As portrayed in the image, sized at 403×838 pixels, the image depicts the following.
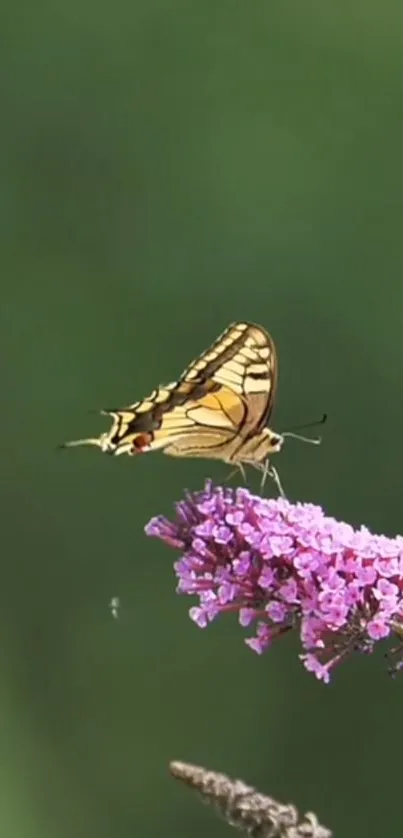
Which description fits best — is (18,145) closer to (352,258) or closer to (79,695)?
(352,258)

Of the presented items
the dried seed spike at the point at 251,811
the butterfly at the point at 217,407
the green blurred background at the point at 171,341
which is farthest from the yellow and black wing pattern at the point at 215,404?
the green blurred background at the point at 171,341

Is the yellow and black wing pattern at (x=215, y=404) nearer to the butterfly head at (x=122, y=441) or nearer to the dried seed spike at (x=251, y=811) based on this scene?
the butterfly head at (x=122, y=441)

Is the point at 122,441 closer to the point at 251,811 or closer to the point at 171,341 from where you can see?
the point at 251,811

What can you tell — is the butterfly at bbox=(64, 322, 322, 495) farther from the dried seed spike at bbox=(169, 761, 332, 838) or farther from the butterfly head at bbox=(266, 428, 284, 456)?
the dried seed spike at bbox=(169, 761, 332, 838)

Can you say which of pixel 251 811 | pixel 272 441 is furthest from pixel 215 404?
pixel 251 811

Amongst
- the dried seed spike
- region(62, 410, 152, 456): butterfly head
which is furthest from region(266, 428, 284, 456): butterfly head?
the dried seed spike
